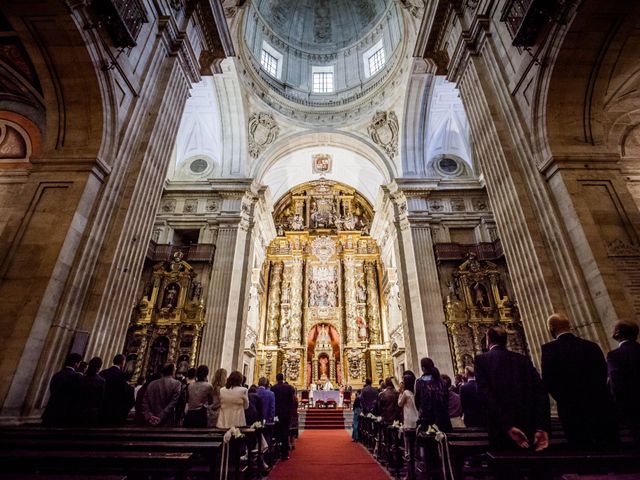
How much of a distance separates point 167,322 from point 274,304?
A: 918cm

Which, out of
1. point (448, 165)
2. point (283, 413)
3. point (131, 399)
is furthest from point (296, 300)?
point (131, 399)

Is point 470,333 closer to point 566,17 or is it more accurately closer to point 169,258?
point 566,17

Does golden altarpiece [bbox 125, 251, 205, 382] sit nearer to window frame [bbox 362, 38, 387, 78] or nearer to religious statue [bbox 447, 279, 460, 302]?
religious statue [bbox 447, 279, 460, 302]

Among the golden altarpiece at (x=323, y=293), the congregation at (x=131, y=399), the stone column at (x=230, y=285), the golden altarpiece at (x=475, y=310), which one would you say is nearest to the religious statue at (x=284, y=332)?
the golden altarpiece at (x=323, y=293)

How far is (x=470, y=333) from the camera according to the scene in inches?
433

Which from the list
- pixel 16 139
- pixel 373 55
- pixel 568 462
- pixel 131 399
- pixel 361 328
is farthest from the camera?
pixel 361 328

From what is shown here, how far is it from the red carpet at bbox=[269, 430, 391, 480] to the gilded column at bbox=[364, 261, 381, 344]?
1194 centimetres

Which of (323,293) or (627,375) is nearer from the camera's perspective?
(627,375)

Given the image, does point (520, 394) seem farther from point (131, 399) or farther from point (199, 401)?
point (131, 399)

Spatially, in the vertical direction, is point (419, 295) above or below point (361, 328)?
below

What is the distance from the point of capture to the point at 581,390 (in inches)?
89.0

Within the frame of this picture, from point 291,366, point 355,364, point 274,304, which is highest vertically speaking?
point 274,304

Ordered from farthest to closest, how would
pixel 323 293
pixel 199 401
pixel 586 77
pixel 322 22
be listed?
pixel 323 293, pixel 322 22, pixel 586 77, pixel 199 401

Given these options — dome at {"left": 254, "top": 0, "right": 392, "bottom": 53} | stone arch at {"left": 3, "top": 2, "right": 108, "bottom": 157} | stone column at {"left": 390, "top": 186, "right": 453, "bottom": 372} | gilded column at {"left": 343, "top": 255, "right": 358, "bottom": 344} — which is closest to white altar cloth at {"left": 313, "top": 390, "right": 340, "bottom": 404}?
gilded column at {"left": 343, "top": 255, "right": 358, "bottom": 344}
